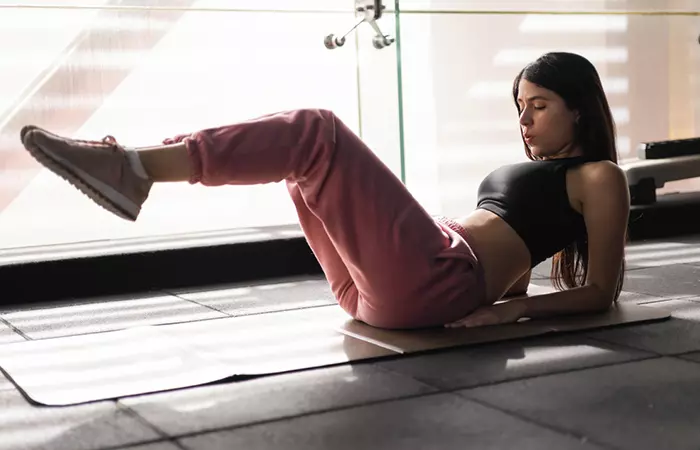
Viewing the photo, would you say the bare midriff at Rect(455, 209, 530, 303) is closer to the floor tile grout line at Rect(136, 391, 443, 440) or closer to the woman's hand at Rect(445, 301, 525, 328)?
the woman's hand at Rect(445, 301, 525, 328)

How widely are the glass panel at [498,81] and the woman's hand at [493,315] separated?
1890mm

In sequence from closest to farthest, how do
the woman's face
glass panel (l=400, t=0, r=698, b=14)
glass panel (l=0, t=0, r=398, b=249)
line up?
1. the woman's face
2. glass panel (l=0, t=0, r=398, b=249)
3. glass panel (l=400, t=0, r=698, b=14)

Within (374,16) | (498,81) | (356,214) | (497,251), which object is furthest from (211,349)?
(498,81)

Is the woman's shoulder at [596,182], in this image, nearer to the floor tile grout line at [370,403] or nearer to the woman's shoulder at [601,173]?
the woman's shoulder at [601,173]

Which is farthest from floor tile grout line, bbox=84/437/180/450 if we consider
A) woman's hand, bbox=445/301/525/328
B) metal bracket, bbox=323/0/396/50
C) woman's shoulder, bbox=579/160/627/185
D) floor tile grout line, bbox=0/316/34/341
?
metal bracket, bbox=323/0/396/50

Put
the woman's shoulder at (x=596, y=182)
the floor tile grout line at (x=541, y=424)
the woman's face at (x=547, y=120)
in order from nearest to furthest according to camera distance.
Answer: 1. the floor tile grout line at (x=541, y=424)
2. the woman's shoulder at (x=596, y=182)
3. the woman's face at (x=547, y=120)

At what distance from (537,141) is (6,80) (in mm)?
2178

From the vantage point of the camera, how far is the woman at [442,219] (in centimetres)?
178

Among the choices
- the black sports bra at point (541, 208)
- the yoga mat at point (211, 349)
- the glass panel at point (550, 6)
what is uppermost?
the glass panel at point (550, 6)

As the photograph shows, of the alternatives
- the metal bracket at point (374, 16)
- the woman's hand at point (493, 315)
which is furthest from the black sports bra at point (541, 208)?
the metal bracket at point (374, 16)

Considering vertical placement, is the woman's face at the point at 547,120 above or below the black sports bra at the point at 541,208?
above

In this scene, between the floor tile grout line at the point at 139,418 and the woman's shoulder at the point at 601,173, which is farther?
the woman's shoulder at the point at 601,173

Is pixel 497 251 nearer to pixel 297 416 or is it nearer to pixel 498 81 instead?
pixel 297 416

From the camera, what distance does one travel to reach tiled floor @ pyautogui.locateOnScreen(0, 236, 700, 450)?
1407 mm
